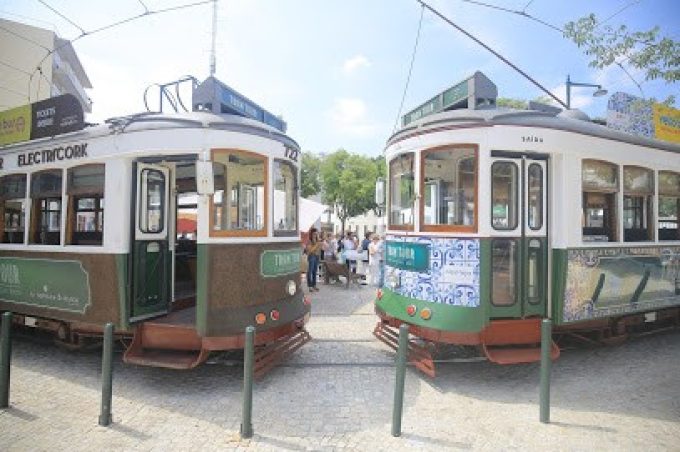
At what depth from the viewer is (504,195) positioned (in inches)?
205

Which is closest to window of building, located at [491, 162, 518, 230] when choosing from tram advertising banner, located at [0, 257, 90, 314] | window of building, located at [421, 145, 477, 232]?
window of building, located at [421, 145, 477, 232]

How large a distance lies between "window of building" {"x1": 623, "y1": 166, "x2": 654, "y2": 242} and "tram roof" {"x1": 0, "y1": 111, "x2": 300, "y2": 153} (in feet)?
16.1

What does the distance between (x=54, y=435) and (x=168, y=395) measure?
3.71 ft

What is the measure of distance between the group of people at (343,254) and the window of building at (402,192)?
4062 millimetres

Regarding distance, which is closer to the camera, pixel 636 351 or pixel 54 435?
pixel 54 435

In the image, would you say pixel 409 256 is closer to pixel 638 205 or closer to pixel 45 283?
pixel 638 205

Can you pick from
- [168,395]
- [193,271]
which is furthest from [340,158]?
[168,395]

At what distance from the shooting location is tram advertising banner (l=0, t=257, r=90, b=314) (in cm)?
538

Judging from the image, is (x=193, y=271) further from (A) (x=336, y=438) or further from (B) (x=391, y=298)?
(A) (x=336, y=438)

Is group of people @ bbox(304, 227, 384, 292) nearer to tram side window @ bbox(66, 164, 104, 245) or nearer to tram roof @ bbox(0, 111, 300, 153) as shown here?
tram roof @ bbox(0, 111, 300, 153)

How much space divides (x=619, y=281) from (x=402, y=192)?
319 centimetres

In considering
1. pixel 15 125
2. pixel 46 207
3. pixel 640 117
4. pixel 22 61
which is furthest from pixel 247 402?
pixel 22 61

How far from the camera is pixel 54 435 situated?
3783mm

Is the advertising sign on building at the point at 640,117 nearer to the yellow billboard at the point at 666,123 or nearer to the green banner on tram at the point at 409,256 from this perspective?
the yellow billboard at the point at 666,123
